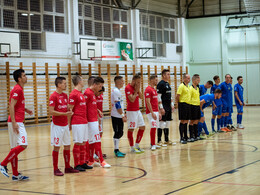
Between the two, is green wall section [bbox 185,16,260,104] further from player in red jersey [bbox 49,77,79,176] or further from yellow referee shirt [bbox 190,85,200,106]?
player in red jersey [bbox 49,77,79,176]

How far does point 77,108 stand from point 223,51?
78.6 feet

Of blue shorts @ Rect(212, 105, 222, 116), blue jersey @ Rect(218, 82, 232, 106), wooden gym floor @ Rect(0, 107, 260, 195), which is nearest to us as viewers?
wooden gym floor @ Rect(0, 107, 260, 195)

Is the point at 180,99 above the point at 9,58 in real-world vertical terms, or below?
below

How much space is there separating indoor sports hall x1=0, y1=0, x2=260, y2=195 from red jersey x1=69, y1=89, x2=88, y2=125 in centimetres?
89

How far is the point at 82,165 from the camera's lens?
754cm

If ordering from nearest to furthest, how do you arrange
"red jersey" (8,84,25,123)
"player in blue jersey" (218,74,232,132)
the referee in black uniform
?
"red jersey" (8,84,25,123)
the referee in black uniform
"player in blue jersey" (218,74,232,132)

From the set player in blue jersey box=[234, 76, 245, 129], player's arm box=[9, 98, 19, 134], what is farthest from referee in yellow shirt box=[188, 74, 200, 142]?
player's arm box=[9, 98, 19, 134]

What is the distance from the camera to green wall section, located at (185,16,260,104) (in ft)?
94.4

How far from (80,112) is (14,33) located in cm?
1180

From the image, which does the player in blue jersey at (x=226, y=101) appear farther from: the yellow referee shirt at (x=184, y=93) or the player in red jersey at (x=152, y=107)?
the player in red jersey at (x=152, y=107)

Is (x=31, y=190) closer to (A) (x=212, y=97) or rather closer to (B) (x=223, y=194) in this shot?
(B) (x=223, y=194)

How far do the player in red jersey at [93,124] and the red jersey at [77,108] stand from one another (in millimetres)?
304

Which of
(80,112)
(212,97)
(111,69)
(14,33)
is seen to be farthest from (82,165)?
(111,69)

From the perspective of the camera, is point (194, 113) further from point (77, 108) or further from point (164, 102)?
point (77, 108)
